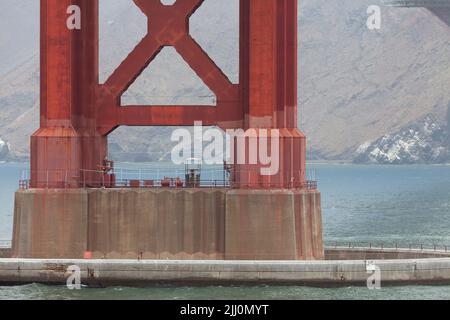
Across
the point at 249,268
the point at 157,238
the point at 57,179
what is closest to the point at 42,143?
the point at 57,179

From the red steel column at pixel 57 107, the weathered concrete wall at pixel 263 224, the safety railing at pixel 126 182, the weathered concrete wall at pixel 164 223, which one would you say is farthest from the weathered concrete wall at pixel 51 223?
the weathered concrete wall at pixel 263 224

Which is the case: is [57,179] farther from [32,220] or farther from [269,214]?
[269,214]

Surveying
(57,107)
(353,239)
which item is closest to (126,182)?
(57,107)

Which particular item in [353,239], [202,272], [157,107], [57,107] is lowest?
[202,272]

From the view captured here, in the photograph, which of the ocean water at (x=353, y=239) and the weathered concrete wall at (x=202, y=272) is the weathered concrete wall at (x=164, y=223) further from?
the ocean water at (x=353, y=239)

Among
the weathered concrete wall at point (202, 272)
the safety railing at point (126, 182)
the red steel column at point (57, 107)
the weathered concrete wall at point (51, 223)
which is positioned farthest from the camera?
the red steel column at point (57, 107)

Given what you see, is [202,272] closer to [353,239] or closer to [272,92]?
[272,92]
